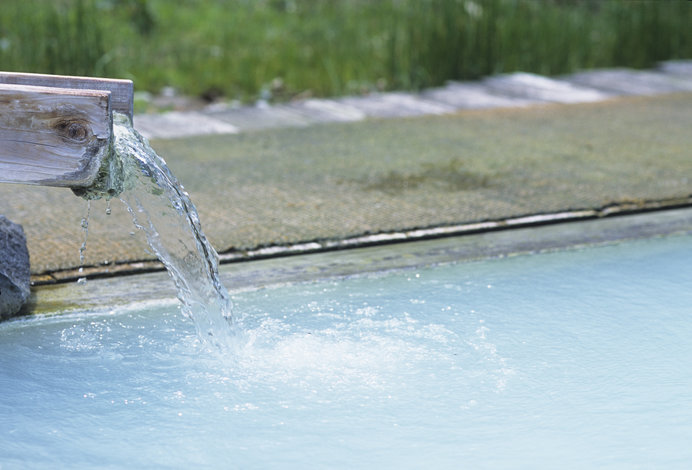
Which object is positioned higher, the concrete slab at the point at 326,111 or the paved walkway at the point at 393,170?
the concrete slab at the point at 326,111

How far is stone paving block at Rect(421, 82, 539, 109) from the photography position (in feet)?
21.1

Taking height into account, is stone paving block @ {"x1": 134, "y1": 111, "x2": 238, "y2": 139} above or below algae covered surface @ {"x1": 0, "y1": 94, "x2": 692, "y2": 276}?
above

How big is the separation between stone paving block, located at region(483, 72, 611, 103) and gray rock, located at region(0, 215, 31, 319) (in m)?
4.35

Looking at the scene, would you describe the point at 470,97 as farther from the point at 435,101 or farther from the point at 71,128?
the point at 71,128

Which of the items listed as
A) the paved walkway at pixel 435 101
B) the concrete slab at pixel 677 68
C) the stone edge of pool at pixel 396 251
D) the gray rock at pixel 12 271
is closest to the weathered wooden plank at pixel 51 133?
the gray rock at pixel 12 271

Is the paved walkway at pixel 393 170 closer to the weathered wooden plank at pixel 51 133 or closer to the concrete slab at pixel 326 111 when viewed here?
the concrete slab at pixel 326 111

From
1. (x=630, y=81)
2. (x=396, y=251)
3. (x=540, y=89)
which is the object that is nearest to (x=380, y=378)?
(x=396, y=251)

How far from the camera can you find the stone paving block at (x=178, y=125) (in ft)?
18.1

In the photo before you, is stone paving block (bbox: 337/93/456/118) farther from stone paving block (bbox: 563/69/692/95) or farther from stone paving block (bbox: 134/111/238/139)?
stone paving block (bbox: 563/69/692/95)

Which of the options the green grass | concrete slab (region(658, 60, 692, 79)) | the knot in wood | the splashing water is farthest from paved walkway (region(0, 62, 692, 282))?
the knot in wood

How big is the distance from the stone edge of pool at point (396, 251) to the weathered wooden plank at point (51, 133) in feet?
2.30

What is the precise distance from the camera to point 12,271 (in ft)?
9.82

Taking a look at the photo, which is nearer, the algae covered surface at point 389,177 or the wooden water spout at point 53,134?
the wooden water spout at point 53,134

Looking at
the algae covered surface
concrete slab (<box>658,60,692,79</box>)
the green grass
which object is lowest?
the algae covered surface
